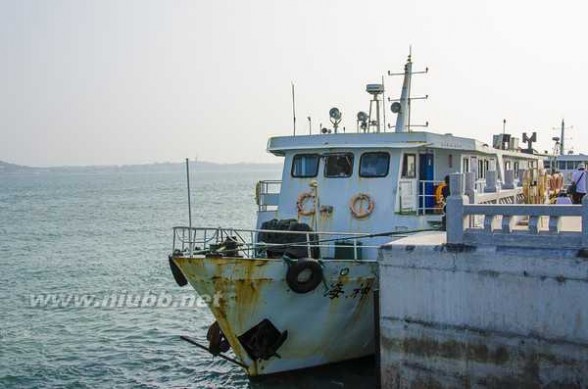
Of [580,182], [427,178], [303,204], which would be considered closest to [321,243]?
[303,204]

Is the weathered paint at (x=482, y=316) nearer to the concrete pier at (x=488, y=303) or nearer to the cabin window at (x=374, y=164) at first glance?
the concrete pier at (x=488, y=303)

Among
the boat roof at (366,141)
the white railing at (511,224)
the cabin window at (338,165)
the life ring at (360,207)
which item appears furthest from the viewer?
the cabin window at (338,165)

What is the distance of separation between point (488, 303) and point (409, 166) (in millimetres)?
5243

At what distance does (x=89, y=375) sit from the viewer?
528 inches

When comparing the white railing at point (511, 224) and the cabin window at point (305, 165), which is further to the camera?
the cabin window at point (305, 165)

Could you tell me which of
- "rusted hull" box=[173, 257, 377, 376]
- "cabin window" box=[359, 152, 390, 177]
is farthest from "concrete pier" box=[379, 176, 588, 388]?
"cabin window" box=[359, 152, 390, 177]

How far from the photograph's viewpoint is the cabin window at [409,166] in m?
13.0

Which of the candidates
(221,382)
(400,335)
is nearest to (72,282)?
(221,382)

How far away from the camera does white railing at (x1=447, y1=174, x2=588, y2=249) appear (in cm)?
805

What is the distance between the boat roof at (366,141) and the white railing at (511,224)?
11.5ft

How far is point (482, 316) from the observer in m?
8.43

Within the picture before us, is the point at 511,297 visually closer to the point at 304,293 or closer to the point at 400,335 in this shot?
the point at 400,335

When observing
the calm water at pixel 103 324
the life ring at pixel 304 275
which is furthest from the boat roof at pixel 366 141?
the calm water at pixel 103 324

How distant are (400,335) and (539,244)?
7.82 feet
